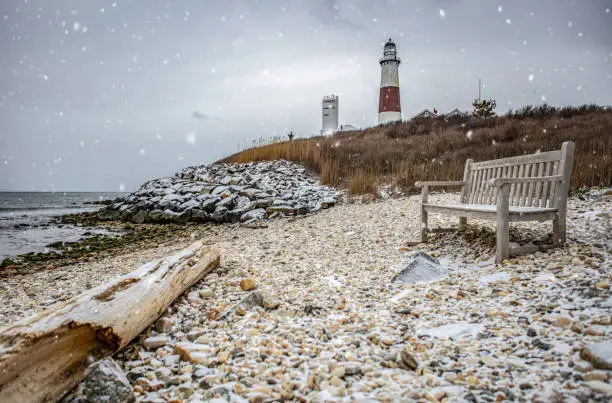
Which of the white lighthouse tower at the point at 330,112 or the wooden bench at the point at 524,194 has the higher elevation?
the white lighthouse tower at the point at 330,112

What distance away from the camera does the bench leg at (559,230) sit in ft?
11.9

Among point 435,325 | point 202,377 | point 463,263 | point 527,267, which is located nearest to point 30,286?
point 202,377

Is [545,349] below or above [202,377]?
above

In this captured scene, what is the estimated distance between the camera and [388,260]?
4.30 m

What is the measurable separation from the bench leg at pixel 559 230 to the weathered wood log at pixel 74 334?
150 inches

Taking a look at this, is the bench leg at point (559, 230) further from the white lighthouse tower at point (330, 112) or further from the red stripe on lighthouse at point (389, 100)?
the white lighthouse tower at point (330, 112)

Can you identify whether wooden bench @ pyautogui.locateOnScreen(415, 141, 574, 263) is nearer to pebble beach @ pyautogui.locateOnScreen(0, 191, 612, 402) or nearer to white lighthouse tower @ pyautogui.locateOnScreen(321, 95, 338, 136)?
pebble beach @ pyautogui.locateOnScreen(0, 191, 612, 402)

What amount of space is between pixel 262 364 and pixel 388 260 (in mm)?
2471

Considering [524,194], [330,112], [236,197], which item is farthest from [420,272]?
[330,112]

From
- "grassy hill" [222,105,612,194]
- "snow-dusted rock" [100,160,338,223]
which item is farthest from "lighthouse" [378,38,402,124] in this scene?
"snow-dusted rock" [100,160,338,223]

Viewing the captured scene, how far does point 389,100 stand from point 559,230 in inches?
1163

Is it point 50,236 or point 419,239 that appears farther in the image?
point 50,236

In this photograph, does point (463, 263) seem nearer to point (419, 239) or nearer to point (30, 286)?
point (419, 239)

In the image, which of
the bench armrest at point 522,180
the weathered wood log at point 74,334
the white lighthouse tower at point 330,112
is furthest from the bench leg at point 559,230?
the white lighthouse tower at point 330,112
